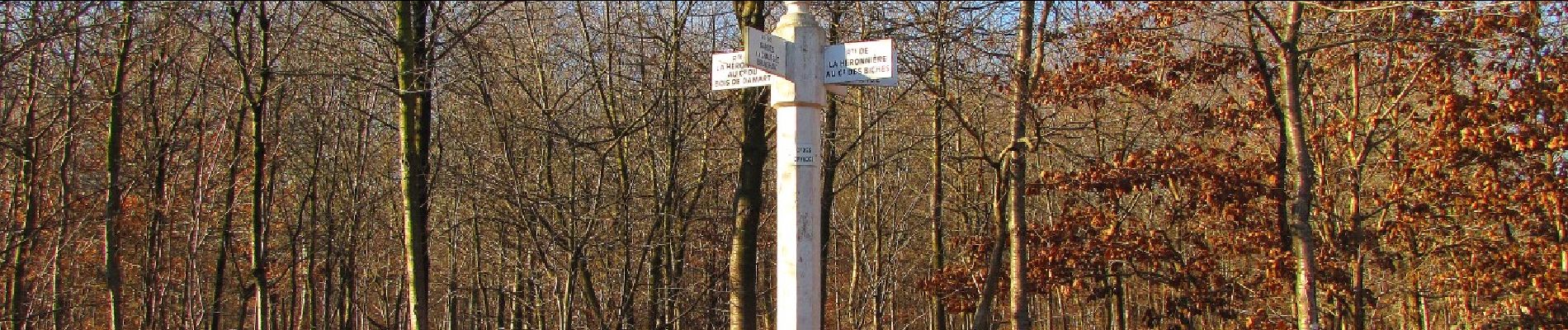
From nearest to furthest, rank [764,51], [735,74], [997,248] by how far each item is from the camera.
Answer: [764,51], [735,74], [997,248]

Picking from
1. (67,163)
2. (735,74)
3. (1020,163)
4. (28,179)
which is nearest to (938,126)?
(1020,163)

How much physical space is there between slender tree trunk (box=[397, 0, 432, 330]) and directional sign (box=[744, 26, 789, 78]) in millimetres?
2490

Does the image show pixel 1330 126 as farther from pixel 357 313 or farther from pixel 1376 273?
pixel 357 313

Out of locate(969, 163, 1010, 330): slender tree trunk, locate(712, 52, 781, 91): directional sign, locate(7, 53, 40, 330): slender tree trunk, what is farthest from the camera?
locate(969, 163, 1010, 330): slender tree trunk

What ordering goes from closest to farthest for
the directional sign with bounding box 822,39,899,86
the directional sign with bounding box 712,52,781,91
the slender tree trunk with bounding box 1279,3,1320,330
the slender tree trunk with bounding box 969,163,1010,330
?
the directional sign with bounding box 822,39,899,86, the directional sign with bounding box 712,52,781,91, the slender tree trunk with bounding box 1279,3,1320,330, the slender tree trunk with bounding box 969,163,1010,330

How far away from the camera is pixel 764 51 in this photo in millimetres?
4852

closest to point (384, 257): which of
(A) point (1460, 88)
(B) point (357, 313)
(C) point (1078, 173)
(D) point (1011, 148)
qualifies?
(B) point (357, 313)

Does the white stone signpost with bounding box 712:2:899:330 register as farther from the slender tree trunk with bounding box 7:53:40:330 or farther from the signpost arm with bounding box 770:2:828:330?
the slender tree trunk with bounding box 7:53:40:330

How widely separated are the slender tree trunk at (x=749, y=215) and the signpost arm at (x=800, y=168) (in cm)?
376

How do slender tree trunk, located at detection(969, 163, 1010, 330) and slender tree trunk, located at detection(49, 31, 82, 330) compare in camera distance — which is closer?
slender tree trunk, located at detection(969, 163, 1010, 330)

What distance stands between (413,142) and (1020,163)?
5001 mm

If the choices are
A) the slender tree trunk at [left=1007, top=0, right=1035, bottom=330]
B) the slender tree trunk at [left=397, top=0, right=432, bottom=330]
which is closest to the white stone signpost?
the slender tree trunk at [left=397, top=0, right=432, bottom=330]

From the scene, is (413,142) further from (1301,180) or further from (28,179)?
(28,179)

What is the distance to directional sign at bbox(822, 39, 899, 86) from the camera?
4.94 m
